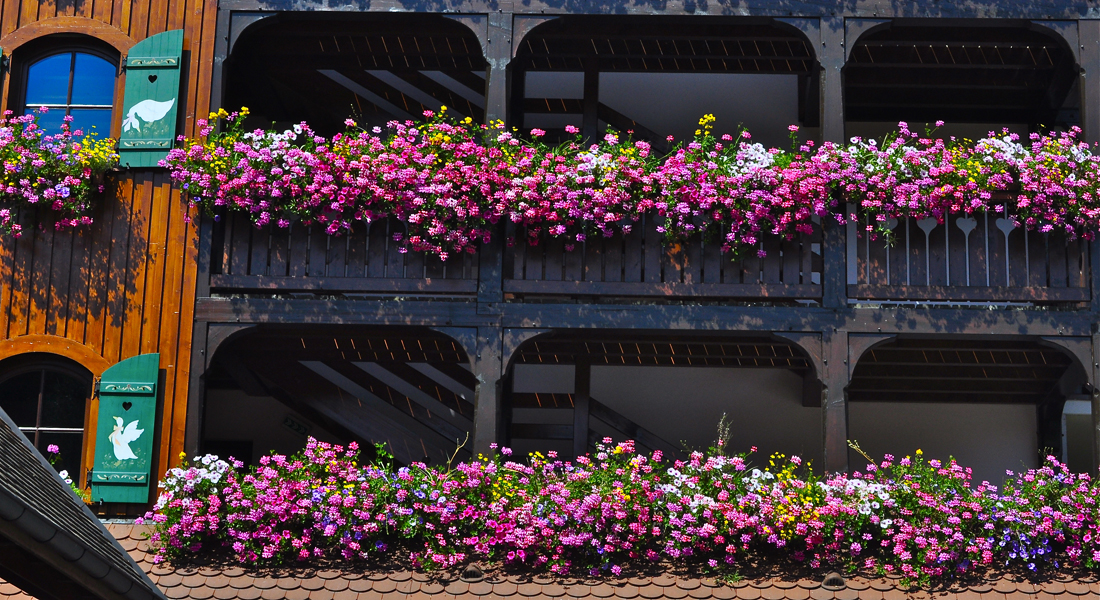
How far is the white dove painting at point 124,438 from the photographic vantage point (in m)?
8.78

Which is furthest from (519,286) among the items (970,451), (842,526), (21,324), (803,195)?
(970,451)

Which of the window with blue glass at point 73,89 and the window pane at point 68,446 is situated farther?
the window with blue glass at point 73,89

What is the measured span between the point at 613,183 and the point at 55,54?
Answer: 4.63 meters

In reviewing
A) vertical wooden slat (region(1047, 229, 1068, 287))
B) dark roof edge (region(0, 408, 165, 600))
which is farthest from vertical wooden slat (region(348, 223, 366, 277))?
vertical wooden slat (region(1047, 229, 1068, 287))

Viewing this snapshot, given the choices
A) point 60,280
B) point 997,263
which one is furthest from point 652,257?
point 60,280

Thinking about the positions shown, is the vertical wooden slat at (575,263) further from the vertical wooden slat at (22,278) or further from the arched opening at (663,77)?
the vertical wooden slat at (22,278)

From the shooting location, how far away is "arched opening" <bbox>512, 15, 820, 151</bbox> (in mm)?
10008

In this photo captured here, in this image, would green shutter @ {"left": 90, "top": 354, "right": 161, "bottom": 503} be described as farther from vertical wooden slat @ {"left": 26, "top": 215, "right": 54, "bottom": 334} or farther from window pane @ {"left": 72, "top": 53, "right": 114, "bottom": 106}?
window pane @ {"left": 72, "top": 53, "right": 114, "bottom": 106}

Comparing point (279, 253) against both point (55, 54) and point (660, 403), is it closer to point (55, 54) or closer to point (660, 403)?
point (55, 54)

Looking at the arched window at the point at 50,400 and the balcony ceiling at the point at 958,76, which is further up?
the balcony ceiling at the point at 958,76

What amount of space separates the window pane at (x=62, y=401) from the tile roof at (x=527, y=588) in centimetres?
140

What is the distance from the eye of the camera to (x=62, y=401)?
9.10 metres

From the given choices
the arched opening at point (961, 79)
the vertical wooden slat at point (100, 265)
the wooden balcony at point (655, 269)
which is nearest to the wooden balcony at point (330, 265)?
the wooden balcony at point (655, 269)

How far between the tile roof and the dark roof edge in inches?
150
